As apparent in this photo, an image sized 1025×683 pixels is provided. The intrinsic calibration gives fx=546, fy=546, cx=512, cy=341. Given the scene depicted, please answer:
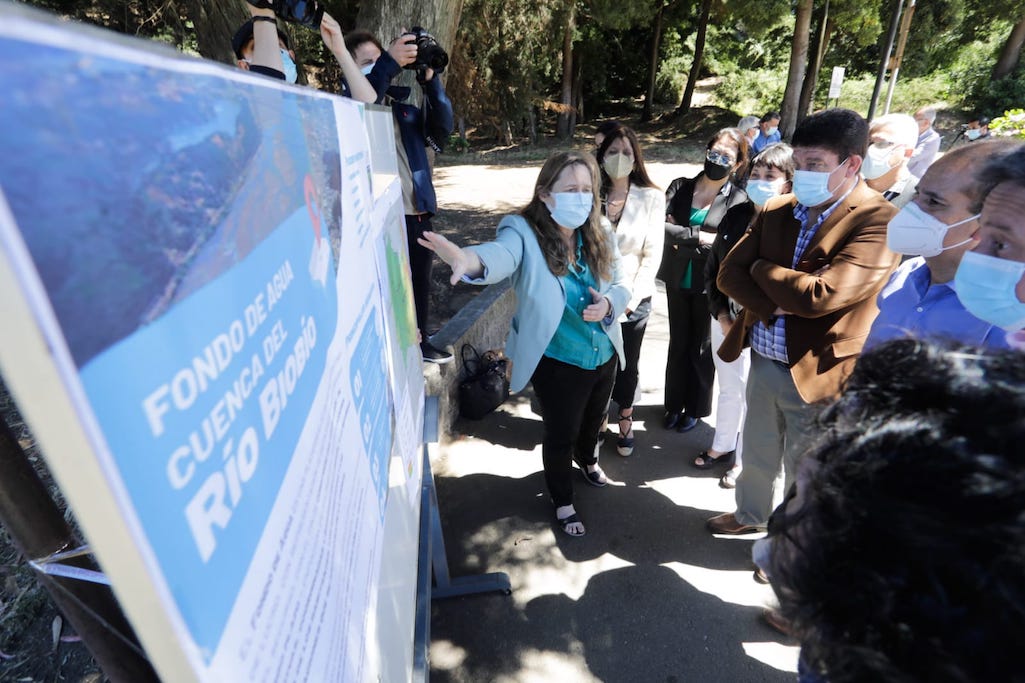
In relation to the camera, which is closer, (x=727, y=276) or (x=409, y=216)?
(x=727, y=276)

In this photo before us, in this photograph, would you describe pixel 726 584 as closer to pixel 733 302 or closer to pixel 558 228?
pixel 733 302

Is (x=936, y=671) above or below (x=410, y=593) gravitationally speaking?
above

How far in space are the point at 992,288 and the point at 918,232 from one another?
0.33 meters

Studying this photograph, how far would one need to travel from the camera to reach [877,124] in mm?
3359

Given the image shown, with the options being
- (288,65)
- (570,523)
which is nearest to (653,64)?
(288,65)

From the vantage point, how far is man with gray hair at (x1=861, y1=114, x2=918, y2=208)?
3.24 meters

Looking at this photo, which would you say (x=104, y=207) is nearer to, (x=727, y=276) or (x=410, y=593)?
(x=410, y=593)

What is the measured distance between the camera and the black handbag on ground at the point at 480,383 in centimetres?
394

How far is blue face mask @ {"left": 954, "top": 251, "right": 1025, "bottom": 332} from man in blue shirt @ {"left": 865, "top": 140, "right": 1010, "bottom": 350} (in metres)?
0.07

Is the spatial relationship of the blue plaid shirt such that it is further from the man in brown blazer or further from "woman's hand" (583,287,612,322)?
"woman's hand" (583,287,612,322)

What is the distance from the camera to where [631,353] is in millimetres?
3535

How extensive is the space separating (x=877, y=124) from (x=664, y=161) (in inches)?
515

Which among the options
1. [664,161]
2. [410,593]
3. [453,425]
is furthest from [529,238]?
Answer: [664,161]

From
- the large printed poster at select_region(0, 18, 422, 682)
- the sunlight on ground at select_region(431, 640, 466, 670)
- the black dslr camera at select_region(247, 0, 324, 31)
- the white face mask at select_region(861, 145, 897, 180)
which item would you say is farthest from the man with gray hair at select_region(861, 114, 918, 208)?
the large printed poster at select_region(0, 18, 422, 682)
